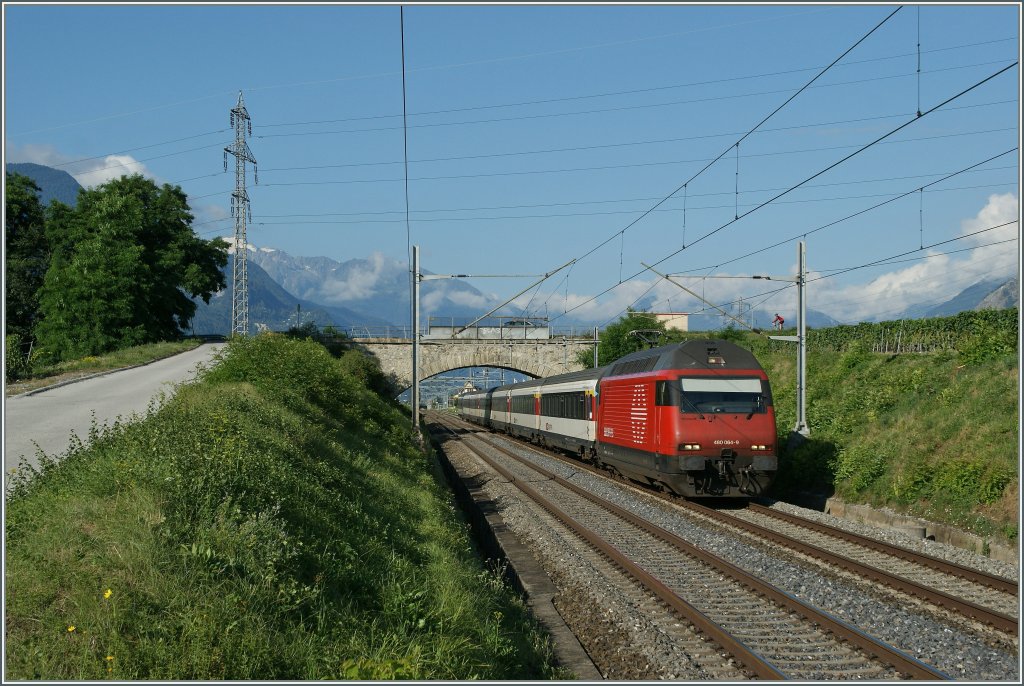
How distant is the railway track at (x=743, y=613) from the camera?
8.06m

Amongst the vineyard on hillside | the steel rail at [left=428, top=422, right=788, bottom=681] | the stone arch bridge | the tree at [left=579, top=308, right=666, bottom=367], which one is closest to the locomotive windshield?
the steel rail at [left=428, top=422, right=788, bottom=681]

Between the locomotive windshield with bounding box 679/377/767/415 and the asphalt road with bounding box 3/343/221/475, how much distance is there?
11323mm

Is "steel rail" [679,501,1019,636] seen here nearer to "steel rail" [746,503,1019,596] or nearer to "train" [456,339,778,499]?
"steel rail" [746,503,1019,596]

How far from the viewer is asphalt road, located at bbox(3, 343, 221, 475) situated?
14.5m

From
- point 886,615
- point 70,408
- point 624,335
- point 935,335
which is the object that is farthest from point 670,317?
point 886,615

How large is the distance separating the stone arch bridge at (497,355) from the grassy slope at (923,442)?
105 ft

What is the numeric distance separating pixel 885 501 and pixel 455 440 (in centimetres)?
3199

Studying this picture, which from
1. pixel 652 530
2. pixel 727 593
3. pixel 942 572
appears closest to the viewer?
pixel 727 593

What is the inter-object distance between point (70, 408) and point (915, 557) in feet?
59.4

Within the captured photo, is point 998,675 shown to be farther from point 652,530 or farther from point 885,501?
point 885,501

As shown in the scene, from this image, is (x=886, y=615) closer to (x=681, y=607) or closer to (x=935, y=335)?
(x=681, y=607)

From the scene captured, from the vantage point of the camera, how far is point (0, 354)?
26.1 ft

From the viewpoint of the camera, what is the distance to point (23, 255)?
185ft

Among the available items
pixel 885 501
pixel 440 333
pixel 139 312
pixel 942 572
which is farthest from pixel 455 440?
pixel 942 572
